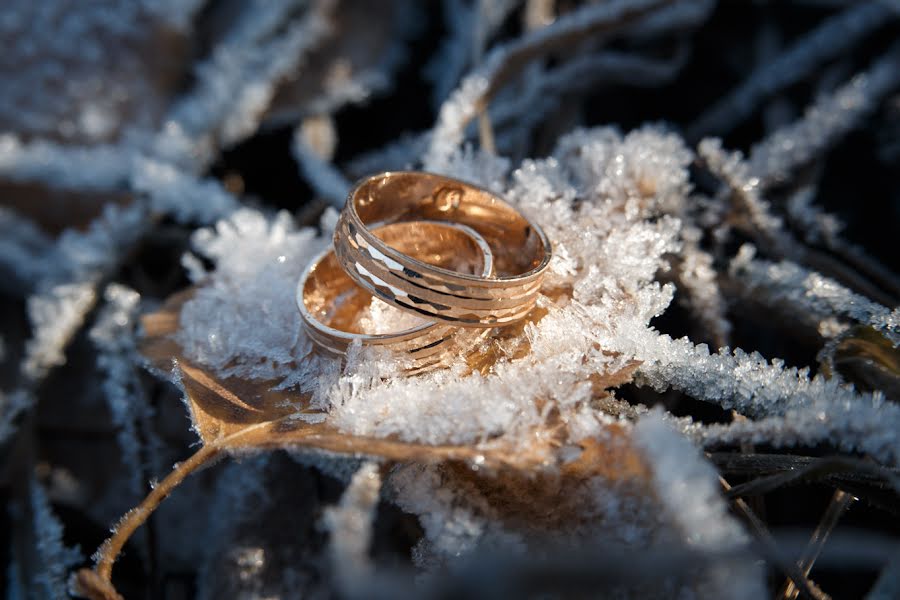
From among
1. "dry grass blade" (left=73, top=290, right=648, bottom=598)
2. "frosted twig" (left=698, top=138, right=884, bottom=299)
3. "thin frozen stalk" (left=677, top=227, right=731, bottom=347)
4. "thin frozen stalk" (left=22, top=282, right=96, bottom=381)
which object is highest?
"thin frozen stalk" (left=22, top=282, right=96, bottom=381)

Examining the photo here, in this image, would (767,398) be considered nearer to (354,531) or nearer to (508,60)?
(354,531)

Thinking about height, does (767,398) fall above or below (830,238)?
below

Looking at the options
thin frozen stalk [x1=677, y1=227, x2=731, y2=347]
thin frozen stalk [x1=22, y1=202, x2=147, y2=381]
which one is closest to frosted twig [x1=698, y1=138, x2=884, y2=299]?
thin frozen stalk [x1=677, y1=227, x2=731, y2=347]

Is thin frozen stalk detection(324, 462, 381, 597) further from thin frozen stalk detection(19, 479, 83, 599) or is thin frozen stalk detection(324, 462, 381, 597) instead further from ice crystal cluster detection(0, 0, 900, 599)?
thin frozen stalk detection(19, 479, 83, 599)

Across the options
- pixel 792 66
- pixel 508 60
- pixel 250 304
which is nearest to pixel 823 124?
pixel 792 66

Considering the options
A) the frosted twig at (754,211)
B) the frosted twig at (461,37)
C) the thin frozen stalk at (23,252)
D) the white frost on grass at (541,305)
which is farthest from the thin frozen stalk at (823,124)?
the thin frozen stalk at (23,252)

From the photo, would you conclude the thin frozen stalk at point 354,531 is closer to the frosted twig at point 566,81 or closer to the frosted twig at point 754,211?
the frosted twig at point 754,211
